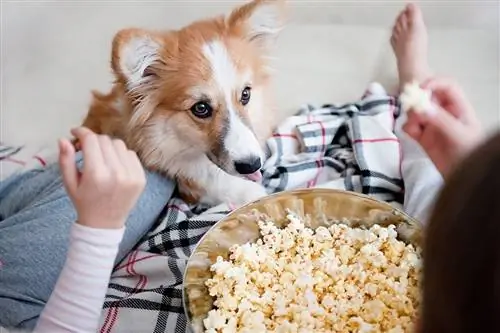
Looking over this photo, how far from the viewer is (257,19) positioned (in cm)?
123

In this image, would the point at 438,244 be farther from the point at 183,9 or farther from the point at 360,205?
the point at 183,9

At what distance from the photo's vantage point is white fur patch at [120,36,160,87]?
1.11m

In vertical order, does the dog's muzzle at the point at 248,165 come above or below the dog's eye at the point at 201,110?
below

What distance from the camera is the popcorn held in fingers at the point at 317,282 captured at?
89cm

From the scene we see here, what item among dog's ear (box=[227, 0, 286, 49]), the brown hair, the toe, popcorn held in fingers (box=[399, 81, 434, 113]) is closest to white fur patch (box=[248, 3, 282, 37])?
dog's ear (box=[227, 0, 286, 49])

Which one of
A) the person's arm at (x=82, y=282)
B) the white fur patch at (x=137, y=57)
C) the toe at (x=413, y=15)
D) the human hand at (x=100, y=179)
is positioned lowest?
the person's arm at (x=82, y=282)

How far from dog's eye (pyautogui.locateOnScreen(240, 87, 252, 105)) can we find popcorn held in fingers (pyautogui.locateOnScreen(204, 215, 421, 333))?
0.89 ft

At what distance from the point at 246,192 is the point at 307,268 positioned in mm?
321

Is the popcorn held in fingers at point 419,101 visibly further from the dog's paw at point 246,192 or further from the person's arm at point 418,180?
the dog's paw at point 246,192

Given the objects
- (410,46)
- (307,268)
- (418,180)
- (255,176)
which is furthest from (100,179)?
(410,46)

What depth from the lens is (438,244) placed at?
0.52 m

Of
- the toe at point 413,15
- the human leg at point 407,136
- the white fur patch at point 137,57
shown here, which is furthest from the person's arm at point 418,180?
the white fur patch at point 137,57

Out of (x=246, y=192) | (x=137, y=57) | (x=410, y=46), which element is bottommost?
(x=246, y=192)

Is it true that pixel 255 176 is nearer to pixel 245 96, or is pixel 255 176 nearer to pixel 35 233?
pixel 245 96
